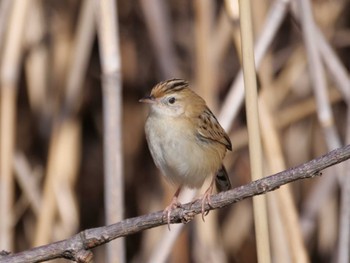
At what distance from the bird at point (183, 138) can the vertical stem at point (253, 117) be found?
0.30 meters

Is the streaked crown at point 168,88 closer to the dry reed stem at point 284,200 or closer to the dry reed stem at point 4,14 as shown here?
the dry reed stem at point 284,200

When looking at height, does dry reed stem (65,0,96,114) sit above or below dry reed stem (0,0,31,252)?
above

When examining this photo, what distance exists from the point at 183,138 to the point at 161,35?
1349 mm

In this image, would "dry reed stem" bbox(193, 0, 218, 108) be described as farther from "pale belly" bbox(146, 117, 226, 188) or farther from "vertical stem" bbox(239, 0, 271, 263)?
"vertical stem" bbox(239, 0, 271, 263)

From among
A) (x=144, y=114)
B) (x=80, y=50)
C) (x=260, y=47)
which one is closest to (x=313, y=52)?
(x=260, y=47)

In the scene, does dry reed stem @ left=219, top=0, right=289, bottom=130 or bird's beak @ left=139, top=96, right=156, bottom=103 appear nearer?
bird's beak @ left=139, top=96, right=156, bottom=103

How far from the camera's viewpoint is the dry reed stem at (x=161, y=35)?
4.00 m

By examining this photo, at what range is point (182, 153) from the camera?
2.84 m

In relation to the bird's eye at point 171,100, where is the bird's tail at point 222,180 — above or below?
below

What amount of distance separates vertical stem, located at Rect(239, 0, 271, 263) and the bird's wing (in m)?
0.46

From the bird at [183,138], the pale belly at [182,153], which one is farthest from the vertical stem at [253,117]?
the pale belly at [182,153]

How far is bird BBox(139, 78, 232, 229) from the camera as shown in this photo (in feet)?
9.32

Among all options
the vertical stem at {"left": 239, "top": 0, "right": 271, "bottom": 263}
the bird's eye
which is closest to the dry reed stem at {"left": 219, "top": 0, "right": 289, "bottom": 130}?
the bird's eye

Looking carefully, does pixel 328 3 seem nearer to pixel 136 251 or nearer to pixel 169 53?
pixel 169 53
